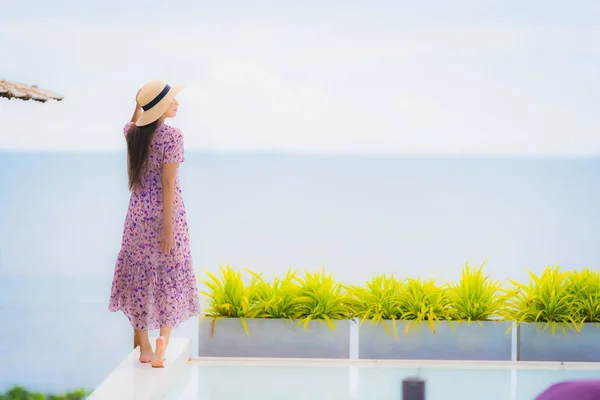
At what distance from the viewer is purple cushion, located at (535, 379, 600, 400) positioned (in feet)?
7.45

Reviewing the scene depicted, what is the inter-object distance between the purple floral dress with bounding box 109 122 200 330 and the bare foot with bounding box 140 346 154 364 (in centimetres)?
15

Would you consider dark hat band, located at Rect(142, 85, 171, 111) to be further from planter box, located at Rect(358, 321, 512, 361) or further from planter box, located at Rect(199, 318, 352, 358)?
planter box, located at Rect(358, 321, 512, 361)

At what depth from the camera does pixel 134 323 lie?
162 inches

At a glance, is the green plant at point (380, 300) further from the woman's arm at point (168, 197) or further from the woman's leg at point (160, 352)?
the woman's arm at point (168, 197)

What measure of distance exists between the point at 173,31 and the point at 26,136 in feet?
9.30

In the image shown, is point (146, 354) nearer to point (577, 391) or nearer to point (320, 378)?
point (320, 378)

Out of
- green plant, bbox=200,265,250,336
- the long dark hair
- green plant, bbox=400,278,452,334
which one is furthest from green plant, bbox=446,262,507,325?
the long dark hair

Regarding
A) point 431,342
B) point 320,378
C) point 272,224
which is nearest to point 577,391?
point 320,378

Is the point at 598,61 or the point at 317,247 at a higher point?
the point at 598,61

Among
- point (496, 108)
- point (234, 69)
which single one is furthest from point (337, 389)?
point (234, 69)

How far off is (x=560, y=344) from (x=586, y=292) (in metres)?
0.34

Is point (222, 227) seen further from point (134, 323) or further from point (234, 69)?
point (134, 323)

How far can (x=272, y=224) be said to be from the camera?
18.3 meters

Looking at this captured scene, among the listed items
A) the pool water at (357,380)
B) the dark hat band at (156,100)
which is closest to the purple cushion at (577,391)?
the pool water at (357,380)
